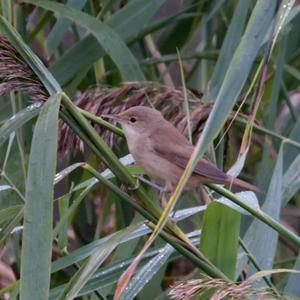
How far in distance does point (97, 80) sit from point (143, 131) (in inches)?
23.7

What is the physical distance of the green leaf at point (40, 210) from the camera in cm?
120

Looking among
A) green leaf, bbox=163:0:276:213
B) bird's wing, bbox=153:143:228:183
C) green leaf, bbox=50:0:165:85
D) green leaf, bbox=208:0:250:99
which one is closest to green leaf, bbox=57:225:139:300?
green leaf, bbox=163:0:276:213

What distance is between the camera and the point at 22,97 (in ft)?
7.40

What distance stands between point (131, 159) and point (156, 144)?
68 millimetres

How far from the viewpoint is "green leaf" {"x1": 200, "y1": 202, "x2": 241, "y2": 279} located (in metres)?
1.52

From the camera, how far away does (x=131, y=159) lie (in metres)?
2.00

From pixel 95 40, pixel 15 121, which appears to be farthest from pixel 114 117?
pixel 95 40

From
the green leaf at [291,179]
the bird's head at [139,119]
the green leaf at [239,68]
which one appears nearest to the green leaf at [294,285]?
the green leaf at [291,179]

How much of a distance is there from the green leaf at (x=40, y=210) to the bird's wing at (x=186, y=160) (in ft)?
1.68

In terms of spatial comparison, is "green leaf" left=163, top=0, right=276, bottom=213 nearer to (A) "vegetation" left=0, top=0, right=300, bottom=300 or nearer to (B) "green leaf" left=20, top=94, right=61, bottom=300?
(A) "vegetation" left=0, top=0, right=300, bottom=300

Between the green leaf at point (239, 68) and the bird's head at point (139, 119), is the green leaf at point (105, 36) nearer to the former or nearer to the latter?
the bird's head at point (139, 119)

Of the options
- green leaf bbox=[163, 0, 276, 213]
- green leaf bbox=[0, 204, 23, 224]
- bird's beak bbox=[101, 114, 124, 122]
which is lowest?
green leaf bbox=[0, 204, 23, 224]

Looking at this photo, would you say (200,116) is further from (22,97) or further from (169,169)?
(22,97)

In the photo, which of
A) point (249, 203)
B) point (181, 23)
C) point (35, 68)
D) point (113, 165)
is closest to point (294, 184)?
point (249, 203)
